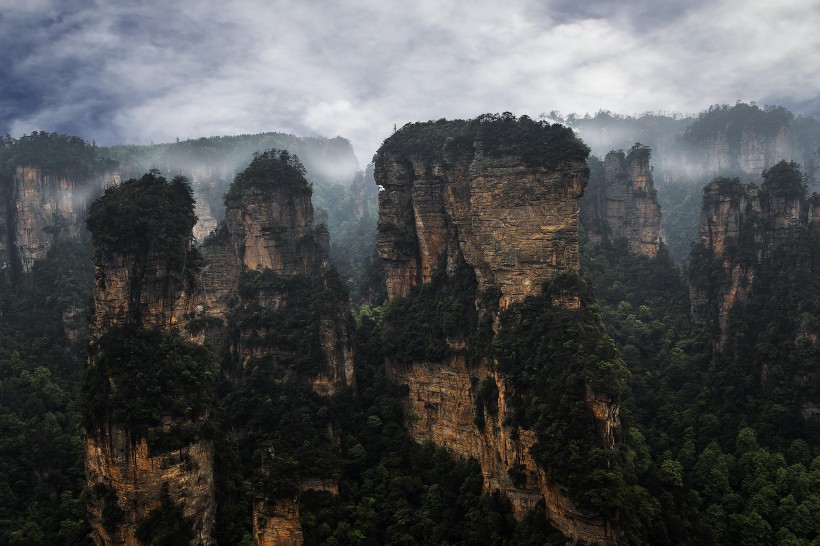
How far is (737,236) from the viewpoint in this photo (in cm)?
5119

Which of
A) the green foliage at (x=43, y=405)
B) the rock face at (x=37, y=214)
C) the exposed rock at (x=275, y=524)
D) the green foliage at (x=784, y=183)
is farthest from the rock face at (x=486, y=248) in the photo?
the rock face at (x=37, y=214)

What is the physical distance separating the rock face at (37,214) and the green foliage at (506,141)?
41.2 m

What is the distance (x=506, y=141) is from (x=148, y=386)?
22074 mm

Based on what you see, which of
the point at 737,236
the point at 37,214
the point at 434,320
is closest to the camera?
the point at 434,320

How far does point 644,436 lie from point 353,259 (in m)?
48.4

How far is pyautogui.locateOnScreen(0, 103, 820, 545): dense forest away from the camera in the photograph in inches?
1195

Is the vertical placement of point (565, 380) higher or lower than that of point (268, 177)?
lower

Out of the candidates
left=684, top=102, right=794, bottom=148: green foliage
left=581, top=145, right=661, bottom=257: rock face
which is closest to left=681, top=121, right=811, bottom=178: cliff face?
left=684, top=102, right=794, bottom=148: green foliage

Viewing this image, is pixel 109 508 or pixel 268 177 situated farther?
pixel 268 177

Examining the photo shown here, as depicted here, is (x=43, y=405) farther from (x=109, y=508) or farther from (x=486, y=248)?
(x=486, y=248)

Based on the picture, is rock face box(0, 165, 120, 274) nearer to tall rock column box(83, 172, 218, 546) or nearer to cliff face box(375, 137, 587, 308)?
tall rock column box(83, 172, 218, 546)

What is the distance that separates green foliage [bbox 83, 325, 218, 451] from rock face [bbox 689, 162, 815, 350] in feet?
118

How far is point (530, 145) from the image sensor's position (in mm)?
35594

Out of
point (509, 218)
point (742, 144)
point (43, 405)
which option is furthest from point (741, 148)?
point (43, 405)
